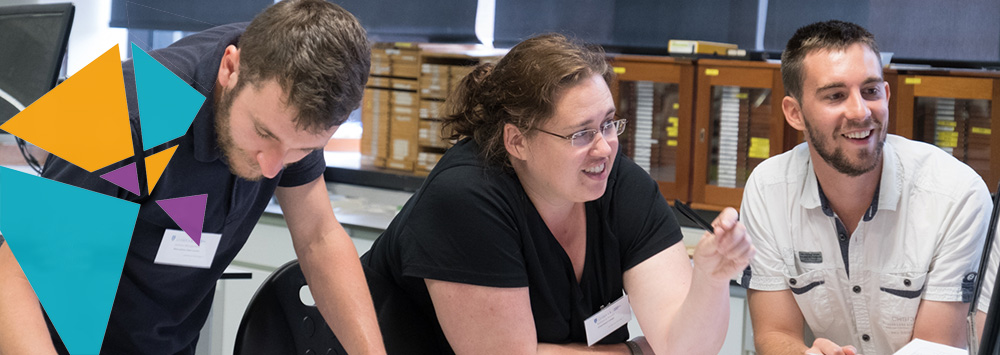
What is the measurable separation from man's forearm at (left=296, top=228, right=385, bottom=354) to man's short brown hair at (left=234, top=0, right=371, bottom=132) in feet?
1.36

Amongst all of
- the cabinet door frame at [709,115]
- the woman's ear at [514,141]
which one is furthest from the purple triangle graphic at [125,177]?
the cabinet door frame at [709,115]

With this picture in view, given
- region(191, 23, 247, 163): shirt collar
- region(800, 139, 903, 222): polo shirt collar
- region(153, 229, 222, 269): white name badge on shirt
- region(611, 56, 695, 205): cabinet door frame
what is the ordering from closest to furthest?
1. region(191, 23, 247, 163): shirt collar
2. region(153, 229, 222, 269): white name badge on shirt
3. region(800, 139, 903, 222): polo shirt collar
4. region(611, 56, 695, 205): cabinet door frame

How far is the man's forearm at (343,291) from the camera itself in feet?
4.37

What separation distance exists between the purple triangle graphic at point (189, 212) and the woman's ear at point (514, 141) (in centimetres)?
56

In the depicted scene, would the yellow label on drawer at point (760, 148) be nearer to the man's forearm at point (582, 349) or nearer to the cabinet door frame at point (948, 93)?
the cabinet door frame at point (948, 93)

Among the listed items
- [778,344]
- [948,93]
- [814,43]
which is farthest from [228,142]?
[948,93]

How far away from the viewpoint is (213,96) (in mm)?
973

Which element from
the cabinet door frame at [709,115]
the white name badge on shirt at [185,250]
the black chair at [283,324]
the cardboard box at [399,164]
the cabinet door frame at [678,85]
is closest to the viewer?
the white name badge on shirt at [185,250]

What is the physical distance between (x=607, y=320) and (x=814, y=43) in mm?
728

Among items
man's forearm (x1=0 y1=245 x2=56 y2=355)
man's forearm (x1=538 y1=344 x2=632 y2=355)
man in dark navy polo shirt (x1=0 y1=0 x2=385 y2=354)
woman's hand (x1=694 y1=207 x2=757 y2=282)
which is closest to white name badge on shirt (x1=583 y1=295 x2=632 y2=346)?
man's forearm (x1=538 y1=344 x2=632 y2=355)

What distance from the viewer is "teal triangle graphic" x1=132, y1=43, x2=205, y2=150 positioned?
880 millimetres

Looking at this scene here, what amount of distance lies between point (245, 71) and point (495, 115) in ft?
2.01

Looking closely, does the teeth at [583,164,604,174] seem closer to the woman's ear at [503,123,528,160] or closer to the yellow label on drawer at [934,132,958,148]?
the woman's ear at [503,123,528,160]

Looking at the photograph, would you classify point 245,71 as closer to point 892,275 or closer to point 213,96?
point 213,96
